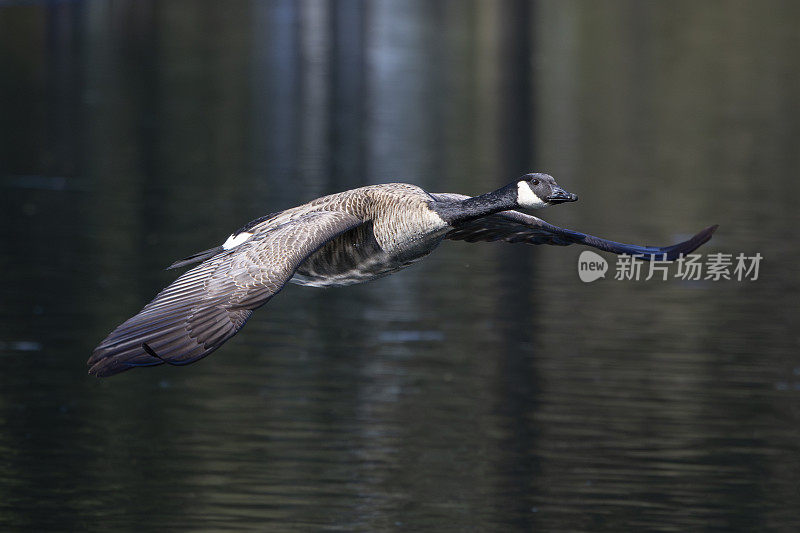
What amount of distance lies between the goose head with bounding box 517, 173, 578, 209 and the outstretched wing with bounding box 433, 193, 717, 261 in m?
1.06

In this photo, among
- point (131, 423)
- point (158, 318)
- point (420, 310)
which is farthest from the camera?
point (420, 310)

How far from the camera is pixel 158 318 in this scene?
15289 millimetres

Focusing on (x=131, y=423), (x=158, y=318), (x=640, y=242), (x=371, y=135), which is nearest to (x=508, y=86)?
(x=371, y=135)

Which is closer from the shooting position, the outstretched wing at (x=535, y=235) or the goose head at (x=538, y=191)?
the goose head at (x=538, y=191)

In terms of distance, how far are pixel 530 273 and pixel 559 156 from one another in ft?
90.1

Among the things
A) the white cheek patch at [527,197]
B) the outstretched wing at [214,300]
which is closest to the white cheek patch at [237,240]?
the outstretched wing at [214,300]

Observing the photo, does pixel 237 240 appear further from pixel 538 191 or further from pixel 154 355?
pixel 538 191

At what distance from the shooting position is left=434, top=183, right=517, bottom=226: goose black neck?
1625 centimetres

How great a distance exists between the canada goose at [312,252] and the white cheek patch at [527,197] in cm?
1

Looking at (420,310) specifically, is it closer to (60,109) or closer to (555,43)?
(60,109)

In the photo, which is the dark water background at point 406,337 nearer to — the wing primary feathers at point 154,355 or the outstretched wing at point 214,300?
the outstretched wing at point 214,300

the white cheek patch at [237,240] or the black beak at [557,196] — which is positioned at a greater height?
the black beak at [557,196]

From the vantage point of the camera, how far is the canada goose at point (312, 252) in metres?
15.0

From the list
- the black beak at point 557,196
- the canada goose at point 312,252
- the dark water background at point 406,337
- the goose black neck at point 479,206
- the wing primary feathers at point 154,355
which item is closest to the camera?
the wing primary feathers at point 154,355
